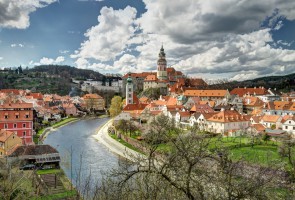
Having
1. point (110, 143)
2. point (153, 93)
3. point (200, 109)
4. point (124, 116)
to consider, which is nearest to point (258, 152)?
point (110, 143)

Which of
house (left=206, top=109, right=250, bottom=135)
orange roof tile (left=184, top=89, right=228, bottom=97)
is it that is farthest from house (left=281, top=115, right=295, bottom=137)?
orange roof tile (left=184, top=89, right=228, bottom=97)

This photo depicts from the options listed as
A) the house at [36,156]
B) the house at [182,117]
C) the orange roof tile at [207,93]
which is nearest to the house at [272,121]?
the house at [182,117]

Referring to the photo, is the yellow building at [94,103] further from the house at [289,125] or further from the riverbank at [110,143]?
the house at [289,125]

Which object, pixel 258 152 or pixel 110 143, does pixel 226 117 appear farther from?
pixel 110 143

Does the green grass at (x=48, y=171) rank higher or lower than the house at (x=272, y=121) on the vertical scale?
lower

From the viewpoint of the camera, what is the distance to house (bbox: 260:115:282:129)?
→ 31.7 m

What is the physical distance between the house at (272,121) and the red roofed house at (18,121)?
24.3m

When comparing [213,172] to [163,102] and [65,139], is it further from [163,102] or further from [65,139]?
[163,102]

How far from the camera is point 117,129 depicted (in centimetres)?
3644

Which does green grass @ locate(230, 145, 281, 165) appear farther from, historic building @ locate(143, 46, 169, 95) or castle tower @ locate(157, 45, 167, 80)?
castle tower @ locate(157, 45, 167, 80)

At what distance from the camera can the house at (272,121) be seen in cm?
3173

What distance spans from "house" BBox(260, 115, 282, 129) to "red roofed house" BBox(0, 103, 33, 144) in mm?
24288

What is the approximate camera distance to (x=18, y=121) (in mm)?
26641

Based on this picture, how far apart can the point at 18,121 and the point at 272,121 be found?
2553cm
